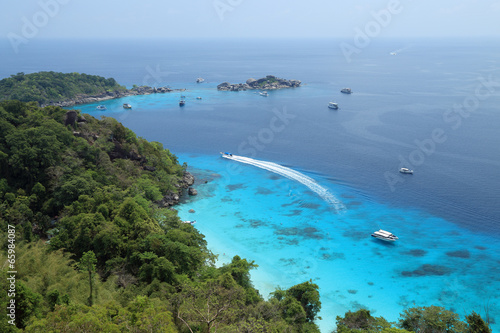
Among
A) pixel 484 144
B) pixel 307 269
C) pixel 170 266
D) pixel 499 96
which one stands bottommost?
pixel 307 269

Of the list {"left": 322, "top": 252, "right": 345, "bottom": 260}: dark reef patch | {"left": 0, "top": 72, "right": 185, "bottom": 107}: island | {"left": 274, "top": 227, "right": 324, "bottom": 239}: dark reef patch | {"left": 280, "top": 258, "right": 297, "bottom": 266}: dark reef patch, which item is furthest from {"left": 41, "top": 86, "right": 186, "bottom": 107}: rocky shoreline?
{"left": 322, "top": 252, "right": 345, "bottom": 260}: dark reef patch

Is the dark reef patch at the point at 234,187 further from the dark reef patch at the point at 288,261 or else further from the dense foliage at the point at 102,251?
the dark reef patch at the point at 288,261

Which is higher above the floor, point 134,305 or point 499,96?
point 499,96

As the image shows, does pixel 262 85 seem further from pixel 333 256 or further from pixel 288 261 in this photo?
pixel 288 261

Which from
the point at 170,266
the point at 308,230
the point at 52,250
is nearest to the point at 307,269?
the point at 308,230

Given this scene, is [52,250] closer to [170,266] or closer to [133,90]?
[170,266]

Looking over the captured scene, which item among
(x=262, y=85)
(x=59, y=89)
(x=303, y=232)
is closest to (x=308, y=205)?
(x=303, y=232)
